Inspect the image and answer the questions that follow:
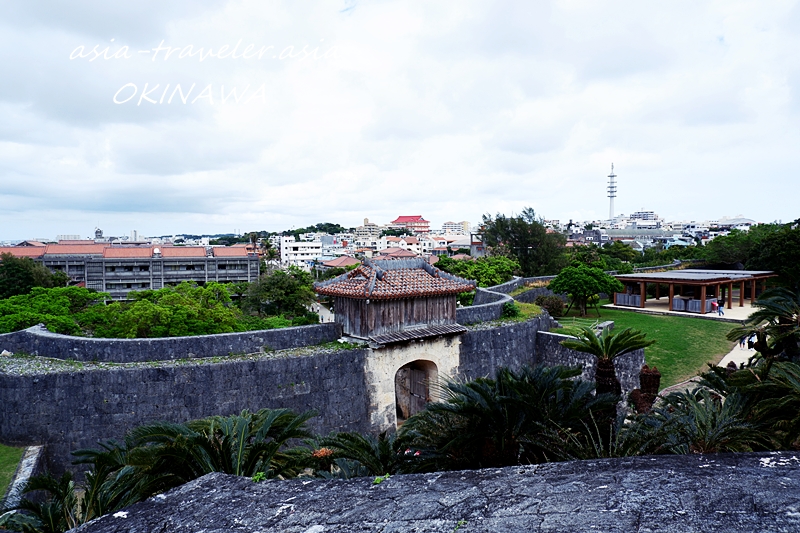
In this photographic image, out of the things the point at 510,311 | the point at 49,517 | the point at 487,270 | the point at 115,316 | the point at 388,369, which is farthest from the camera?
the point at 487,270

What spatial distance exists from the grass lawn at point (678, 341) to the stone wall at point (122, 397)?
12531mm

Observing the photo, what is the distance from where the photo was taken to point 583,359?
52.4ft

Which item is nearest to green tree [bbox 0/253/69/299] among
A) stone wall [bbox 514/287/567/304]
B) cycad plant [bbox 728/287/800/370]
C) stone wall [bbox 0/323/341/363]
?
stone wall [bbox 0/323/341/363]

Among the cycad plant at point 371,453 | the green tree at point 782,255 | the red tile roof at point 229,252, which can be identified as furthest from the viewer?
the red tile roof at point 229,252

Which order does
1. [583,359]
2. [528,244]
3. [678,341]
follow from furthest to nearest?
[528,244] → [678,341] → [583,359]

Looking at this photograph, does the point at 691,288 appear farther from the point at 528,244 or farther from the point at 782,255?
the point at 528,244

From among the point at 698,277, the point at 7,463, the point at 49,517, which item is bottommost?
the point at 7,463

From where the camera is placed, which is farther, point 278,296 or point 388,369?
point 278,296

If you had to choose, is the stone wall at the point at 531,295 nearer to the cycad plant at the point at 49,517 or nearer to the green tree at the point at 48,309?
the green tree at the point at 48,309

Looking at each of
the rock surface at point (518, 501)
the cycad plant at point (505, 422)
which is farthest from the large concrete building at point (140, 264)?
the rock surface at point (518, 501)

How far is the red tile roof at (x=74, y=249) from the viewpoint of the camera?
5188 cm

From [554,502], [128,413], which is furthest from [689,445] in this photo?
[128,413]

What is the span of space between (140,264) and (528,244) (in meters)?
38.0

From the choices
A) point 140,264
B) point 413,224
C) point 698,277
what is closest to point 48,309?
point 698,277
